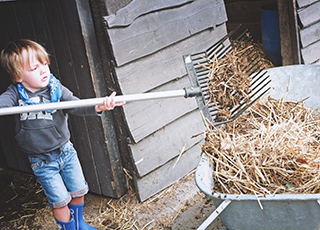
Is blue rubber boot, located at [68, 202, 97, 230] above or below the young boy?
below

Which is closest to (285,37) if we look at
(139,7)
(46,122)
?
(139,7)

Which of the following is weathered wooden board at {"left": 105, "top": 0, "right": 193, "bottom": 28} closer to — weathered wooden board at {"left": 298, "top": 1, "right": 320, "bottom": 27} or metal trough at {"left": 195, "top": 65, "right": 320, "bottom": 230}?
metal trough at {"left": 195, "top": 65, "right": 320, "bottom": 230}

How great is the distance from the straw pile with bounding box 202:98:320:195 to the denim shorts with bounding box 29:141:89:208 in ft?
3.19

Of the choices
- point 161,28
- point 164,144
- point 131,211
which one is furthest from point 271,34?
point 131,211

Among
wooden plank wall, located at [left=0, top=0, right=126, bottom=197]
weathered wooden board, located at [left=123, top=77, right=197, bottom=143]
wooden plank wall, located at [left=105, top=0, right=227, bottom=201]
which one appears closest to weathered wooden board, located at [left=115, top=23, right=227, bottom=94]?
wooden plank wall, located at [left=105, top=0, right=227, bottom=201]

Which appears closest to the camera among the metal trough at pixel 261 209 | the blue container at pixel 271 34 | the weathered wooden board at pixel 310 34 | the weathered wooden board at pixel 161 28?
the metal trough at pixel 261 209

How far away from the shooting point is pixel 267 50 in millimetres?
5691

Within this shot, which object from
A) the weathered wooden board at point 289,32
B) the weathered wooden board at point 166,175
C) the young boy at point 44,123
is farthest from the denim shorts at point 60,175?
the weathered wooden board at point 289,32

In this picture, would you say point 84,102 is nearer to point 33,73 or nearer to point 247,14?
point 33,73

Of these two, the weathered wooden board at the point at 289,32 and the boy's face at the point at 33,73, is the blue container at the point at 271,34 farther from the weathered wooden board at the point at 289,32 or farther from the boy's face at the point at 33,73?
the boy's face at the point at 33,73

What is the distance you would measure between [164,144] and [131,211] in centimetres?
62

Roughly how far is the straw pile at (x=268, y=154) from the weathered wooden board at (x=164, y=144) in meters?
0.83

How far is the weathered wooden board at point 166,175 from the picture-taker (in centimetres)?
361

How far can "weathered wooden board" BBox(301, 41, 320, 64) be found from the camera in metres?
4.92
